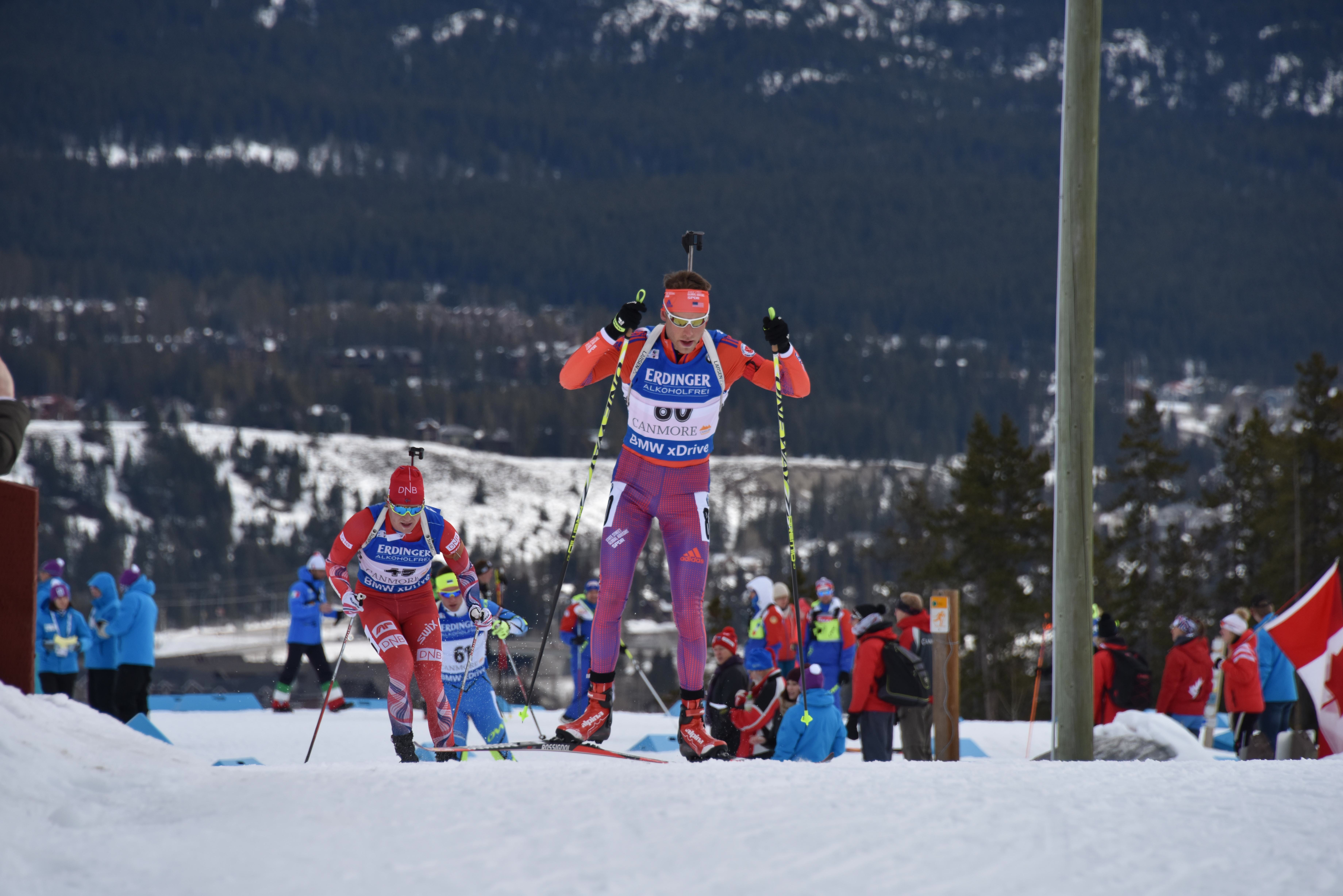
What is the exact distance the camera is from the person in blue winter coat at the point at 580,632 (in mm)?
12484

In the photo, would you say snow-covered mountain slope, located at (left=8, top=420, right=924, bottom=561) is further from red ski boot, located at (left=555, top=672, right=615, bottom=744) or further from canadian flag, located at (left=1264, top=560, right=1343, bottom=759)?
red ski boot, located at (left=555, top=672, right=615, bottom=744)

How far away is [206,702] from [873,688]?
12381 millimetres

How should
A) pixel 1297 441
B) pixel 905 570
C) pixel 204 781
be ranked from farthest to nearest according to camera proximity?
1. pixel 905 570
2. pixel 1297 441
3. pixel 204 781

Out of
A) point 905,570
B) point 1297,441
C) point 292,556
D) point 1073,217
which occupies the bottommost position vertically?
point 292,556

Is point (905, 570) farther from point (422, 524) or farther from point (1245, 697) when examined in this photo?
point (422, 524)

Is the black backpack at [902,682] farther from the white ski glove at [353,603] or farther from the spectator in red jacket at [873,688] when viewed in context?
the white ski glove at [353,603]

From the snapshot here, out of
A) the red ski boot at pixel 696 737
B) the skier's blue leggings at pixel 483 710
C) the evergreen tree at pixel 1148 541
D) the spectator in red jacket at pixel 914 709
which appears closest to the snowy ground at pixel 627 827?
the red ski boot at pixel 696 737

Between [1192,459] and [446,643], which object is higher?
[446,643]

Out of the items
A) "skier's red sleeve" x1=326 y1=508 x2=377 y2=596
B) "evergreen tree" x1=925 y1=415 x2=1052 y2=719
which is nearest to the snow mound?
"skier's red sleeve" x1=326 y1=508 x2=377 y2=596

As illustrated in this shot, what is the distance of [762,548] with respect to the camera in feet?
433

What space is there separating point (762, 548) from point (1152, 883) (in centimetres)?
12946

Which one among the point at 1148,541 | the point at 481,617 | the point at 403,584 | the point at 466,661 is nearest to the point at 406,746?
the point at 481,617

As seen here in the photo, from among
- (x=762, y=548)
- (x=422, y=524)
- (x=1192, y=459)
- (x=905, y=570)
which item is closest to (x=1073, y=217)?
(x=422, y=524)

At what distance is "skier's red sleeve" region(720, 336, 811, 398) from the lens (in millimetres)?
6301
